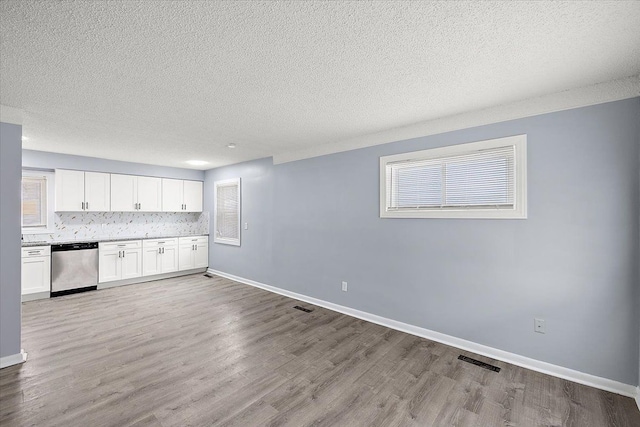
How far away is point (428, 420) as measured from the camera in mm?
1938

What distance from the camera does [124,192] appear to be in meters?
5.65

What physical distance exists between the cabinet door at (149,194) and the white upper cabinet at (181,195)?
101 millimetres

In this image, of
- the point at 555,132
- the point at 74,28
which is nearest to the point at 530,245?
the point at 555,132

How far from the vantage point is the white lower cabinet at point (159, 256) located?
5.70 metres

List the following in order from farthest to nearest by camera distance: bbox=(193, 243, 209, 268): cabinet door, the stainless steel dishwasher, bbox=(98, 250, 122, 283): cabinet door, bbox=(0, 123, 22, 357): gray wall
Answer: bbox=(193, 243, 209, 268): cabinet door, bbox=(98, 250, 122, 283): cabinet door, the stainless steel dishwasher, bbox=(0, 123, 22, 357): gray wall

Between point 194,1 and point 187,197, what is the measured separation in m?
5.77

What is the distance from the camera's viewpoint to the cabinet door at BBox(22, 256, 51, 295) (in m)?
4.41

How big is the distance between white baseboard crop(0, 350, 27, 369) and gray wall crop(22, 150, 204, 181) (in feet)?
11.6

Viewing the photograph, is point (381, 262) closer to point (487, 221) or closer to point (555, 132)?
point (487, 221)

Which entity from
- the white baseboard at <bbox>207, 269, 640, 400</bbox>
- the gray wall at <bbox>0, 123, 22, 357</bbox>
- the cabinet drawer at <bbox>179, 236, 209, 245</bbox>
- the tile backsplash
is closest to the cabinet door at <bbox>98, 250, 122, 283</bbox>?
the tile backsplash

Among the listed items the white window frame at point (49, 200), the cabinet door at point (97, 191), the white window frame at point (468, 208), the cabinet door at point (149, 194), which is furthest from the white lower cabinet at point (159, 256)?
the white window frame at point (468, 208)

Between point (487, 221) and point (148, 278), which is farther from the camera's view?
point (148, 278)

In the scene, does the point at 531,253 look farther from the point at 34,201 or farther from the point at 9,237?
the point at 34,201

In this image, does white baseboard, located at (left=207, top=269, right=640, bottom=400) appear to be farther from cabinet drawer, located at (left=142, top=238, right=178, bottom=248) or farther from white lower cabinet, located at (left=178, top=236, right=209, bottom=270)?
cabinet drawer, located at (left=142, top=238, right=178, bottom=248)
